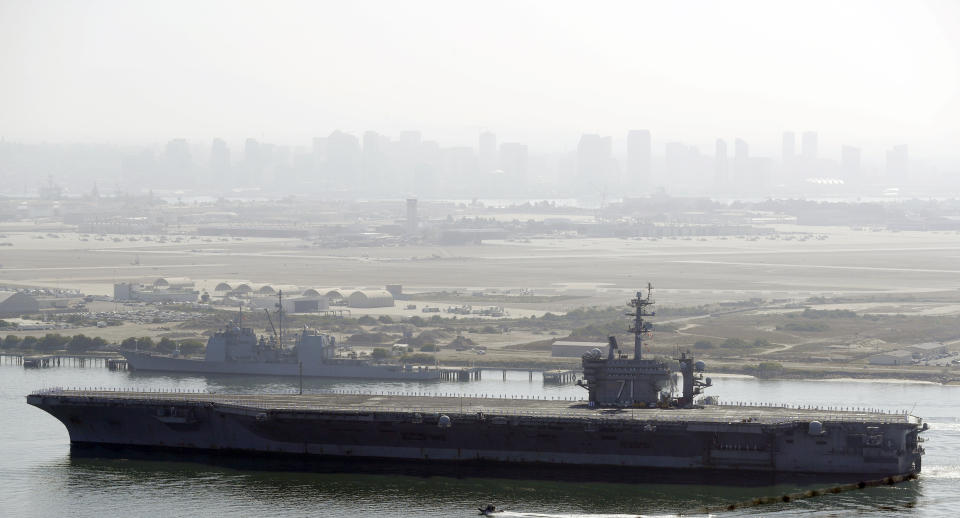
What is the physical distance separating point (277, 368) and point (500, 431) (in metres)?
18.1

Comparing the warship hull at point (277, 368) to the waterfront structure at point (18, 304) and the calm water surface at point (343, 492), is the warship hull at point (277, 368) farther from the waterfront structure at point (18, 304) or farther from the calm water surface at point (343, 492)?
the waterfront structure at point (18, 304)

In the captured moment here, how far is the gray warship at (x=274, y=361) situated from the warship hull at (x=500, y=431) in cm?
1241

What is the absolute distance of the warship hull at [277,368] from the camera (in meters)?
49.7

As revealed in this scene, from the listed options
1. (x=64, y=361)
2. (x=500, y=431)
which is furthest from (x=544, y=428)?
(x=64, y=361)

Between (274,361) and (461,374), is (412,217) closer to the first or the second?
(274,361)

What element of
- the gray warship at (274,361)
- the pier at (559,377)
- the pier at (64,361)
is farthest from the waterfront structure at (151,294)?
the pier at (559,377)

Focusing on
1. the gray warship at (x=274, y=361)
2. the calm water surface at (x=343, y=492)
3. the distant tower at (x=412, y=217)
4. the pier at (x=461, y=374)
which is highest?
the distant tower at (x=412, y=217)

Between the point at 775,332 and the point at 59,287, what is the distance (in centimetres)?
3988

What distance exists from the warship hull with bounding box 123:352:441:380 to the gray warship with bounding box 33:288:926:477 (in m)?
12.2

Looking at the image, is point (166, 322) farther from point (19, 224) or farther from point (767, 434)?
point (19, 224)

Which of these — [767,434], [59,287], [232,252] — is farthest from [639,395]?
[232,252]

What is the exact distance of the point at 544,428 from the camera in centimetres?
3347

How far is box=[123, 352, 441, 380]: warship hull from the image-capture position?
163ft

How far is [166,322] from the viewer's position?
6406cm
